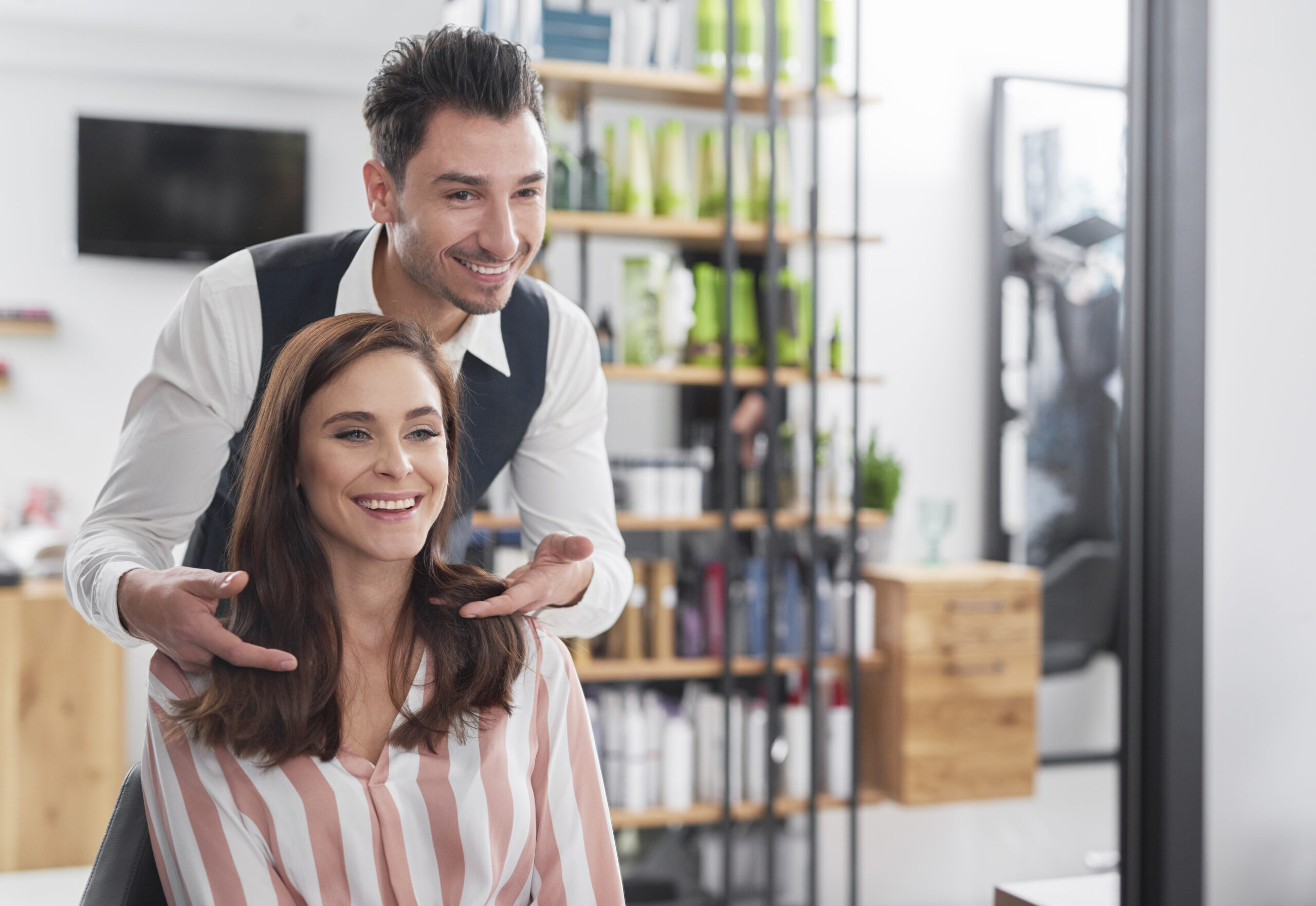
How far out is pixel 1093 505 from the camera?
3635mm

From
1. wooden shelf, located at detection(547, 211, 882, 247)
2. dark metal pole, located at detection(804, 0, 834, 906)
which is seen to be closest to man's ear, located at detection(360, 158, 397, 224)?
wooden shelf, located at detection(547, 211, 882, 247)

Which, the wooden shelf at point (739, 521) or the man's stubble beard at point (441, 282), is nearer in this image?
the man's stubble beard at point (441, 282)

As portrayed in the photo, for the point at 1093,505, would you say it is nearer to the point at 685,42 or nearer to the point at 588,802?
the point at 685,42

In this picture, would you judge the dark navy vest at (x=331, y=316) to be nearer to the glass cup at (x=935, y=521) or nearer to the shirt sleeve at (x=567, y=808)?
the shirt sleeve at (x=567, y=808)

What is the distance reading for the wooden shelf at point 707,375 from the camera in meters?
2.57

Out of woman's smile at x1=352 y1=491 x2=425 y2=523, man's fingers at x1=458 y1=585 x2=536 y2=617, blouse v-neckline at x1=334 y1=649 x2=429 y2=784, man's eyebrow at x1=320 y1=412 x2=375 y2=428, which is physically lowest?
blouse v-neckline at x1=334 y1=649 x2=429 y2=784

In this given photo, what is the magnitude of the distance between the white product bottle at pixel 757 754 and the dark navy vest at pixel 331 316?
5.17ft

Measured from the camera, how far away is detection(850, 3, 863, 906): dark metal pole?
2.66 metres

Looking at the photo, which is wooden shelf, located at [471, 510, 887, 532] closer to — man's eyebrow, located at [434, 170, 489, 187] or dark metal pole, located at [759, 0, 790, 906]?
dark metal pole, located at [759, 0, 790, 906]

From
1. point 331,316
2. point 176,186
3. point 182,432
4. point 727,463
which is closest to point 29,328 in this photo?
point 176,186

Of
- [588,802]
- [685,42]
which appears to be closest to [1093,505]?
[685,42]

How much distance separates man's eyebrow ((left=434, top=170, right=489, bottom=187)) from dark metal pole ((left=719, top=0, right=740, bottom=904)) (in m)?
1.53

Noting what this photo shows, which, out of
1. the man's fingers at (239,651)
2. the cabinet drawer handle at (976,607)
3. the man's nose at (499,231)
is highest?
the man's nose at (499,231)

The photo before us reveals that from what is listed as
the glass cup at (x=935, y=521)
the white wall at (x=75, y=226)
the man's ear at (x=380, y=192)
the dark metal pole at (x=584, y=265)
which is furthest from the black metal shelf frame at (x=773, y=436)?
the man's ear at (x=380, y=192)
